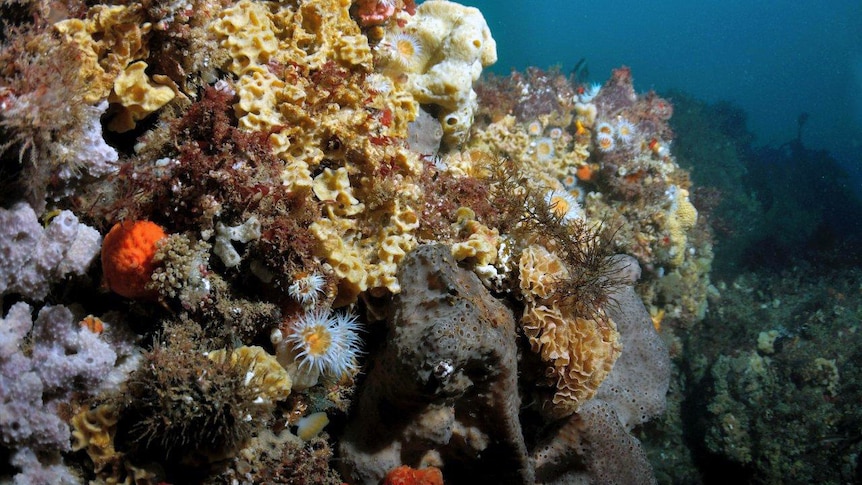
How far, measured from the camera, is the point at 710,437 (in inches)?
364

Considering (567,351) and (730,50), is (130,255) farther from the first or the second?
(730,50)

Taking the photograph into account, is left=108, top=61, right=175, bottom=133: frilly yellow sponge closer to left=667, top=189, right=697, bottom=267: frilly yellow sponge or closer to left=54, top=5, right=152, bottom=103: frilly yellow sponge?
left=54, top=5, right=152, bottom=103: frilly yellow sponge

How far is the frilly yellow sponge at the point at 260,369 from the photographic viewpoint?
3.15 m

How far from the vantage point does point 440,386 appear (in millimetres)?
3410

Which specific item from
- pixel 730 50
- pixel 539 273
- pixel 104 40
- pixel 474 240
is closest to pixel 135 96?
pixel 104 40

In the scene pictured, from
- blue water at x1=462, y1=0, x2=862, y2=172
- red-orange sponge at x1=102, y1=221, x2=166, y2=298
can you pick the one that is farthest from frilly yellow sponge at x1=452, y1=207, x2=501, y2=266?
blue water at x1=462, y1=0, x2=862, y2=172

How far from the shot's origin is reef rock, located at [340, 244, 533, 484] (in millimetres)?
3408

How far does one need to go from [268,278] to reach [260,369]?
678mm

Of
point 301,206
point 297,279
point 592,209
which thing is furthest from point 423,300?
point 592,209

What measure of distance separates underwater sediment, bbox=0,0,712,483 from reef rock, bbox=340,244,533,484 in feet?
0.07

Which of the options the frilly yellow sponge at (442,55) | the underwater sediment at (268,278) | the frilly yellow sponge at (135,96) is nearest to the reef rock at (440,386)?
the underwater sediment at (268,278)

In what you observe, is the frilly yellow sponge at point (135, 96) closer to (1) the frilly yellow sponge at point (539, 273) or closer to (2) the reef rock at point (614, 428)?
(1) the frilly yellow sponge at point (539, 273)

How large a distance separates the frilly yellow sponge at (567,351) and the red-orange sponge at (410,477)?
1.35 m

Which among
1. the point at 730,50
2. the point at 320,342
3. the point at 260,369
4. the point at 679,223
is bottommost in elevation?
the point at 260,369
